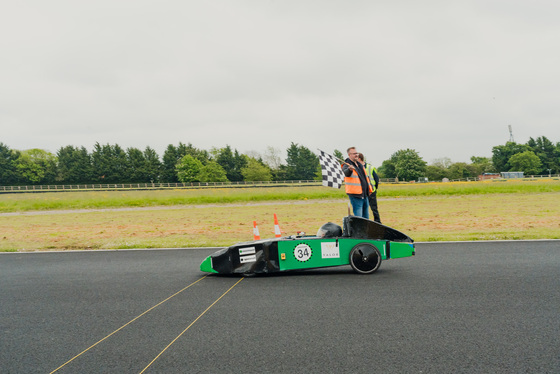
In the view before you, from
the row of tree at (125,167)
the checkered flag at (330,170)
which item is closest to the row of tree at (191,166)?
the row of tree at (125,167)

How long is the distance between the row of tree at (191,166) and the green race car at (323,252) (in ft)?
250

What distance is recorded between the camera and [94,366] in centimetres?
275

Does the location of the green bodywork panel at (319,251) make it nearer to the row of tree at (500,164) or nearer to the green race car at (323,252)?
the green race car at (323,252)

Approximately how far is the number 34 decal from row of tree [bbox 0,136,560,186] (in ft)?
251

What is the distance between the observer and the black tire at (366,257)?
5234mm

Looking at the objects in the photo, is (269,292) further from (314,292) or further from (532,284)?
(532,284)

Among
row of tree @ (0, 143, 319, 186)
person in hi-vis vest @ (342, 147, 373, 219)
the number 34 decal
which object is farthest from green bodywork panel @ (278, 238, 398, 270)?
row of tree @ (0, 143, 319, 186)

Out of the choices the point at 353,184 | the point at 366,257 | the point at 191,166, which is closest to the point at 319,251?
the point at 366,257

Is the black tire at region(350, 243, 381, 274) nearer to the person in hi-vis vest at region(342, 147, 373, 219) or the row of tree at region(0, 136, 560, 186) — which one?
the person in hi-vis vest at region(342, 147, 373, 219)

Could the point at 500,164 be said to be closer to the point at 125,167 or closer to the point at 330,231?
the point at 125,167

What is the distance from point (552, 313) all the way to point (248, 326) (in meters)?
2.85

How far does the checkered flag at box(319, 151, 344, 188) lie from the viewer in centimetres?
727

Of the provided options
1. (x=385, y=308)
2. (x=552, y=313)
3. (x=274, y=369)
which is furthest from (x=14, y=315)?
(x=552, y=313)

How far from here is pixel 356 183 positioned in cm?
699
